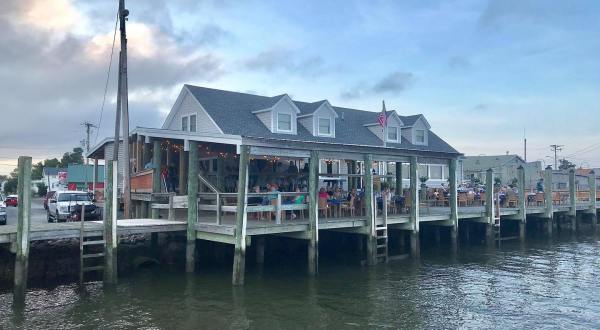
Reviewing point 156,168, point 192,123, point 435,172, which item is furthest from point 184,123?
point 435,172

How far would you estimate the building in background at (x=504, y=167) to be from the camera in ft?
214

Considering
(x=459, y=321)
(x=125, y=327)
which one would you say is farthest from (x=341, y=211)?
(x=125, y=327)

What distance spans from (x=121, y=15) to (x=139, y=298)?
1280cm

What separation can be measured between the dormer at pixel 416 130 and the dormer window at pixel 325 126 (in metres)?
7.88

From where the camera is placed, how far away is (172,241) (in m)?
18.5

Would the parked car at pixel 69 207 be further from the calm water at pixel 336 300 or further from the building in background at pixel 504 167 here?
the building in background at pixel 504 167

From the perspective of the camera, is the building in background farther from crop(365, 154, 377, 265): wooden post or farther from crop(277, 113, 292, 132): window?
crop(365, 154, 377, 265): wooden post

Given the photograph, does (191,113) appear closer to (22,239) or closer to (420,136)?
(22,239)

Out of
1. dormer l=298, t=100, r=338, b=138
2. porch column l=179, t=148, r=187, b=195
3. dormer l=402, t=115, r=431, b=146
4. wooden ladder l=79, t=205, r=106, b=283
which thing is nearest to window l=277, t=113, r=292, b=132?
dormer l=298, t=100, r=338, b=138

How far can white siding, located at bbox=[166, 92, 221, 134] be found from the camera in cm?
2432

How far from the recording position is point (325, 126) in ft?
92.4

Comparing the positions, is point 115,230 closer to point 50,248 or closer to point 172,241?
point 50,248

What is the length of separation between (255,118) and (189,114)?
11.4ft

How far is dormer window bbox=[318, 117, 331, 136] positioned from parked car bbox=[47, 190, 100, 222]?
1248 cm
